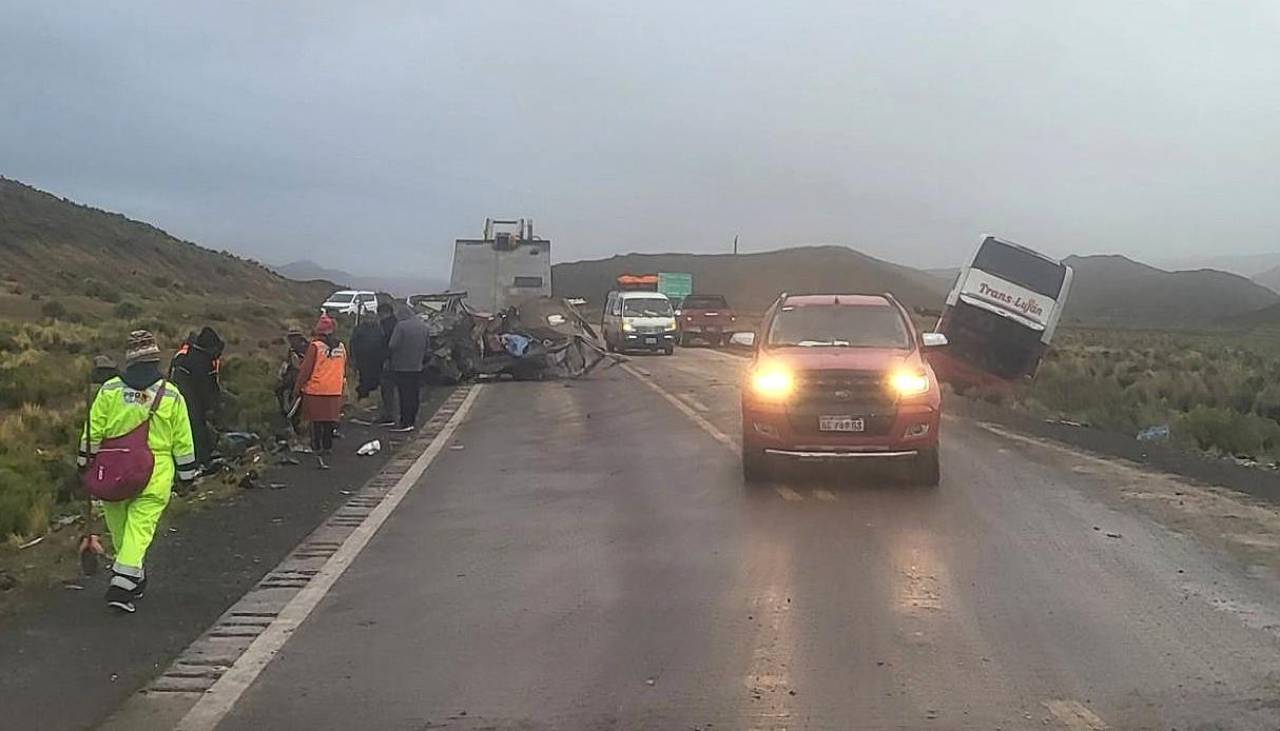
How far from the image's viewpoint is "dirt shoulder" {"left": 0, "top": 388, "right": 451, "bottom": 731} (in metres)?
6.73

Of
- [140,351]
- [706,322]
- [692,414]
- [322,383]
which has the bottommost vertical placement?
[692,414]

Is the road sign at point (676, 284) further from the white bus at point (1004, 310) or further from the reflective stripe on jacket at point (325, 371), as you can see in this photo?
the reflective stripe on jacket at point (325, 371)

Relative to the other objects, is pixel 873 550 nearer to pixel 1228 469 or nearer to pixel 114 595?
pixel 114 595

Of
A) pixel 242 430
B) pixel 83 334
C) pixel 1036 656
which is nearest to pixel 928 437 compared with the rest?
pixel 1036 656

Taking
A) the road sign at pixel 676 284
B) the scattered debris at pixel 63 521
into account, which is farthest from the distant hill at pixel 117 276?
the scattered debris at pixel 63 521

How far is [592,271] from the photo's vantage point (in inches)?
6811

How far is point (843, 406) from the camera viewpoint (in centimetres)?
1330

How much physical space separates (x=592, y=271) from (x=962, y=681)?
166773mm

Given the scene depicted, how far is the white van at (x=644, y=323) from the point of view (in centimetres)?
4356

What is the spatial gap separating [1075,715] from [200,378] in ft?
35.0

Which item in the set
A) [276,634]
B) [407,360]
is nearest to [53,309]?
[407,360]

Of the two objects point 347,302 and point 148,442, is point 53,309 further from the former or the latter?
point 148,442

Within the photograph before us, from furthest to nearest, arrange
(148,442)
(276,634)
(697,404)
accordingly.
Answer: (697,404) → (148,442) → (276,634)

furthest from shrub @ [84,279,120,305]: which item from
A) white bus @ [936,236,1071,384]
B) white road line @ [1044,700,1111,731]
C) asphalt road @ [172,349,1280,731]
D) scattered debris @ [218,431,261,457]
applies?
white road line @ [1044,700,1111,731]
